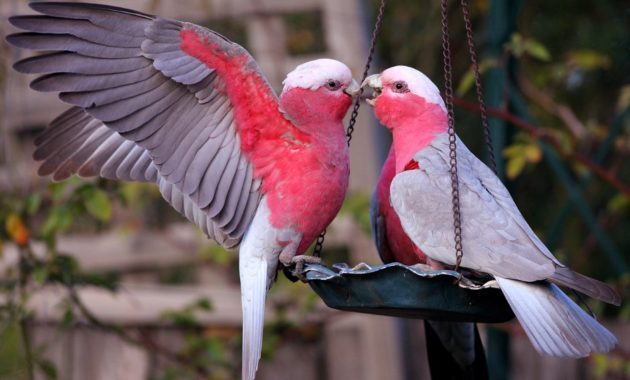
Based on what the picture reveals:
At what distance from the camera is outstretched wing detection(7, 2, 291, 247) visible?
2475 mm

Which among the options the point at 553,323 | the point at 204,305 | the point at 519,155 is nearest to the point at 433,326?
the point at 553,323

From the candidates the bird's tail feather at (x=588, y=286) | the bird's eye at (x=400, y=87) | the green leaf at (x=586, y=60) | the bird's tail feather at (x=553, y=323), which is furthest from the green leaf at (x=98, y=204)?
the green leaf at (x=586, y=60)

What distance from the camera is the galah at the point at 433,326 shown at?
287 centimetres

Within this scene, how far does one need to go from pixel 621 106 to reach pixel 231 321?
6.96 feet

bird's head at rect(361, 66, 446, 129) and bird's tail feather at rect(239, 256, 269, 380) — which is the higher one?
bird's head at rect(361, 66, 446, 129)

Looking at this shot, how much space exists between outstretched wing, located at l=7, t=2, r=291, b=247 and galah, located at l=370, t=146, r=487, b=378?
1.37ft

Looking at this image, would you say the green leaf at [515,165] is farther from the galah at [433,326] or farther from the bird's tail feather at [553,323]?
the bird's tail feather at [553,323]

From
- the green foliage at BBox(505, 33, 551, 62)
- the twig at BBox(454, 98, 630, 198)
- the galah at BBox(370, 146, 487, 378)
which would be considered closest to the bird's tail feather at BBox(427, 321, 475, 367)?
the galah at BBox(370, 146, 487, 378)

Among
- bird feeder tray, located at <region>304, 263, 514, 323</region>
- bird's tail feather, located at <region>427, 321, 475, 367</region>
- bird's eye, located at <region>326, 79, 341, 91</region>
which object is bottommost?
bird's tail feather, located at <region>427, 321, 475, 367</region>

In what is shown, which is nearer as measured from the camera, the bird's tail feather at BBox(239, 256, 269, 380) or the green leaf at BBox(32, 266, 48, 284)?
the bird's tail feather at BBox(239, 256, 269, 380)

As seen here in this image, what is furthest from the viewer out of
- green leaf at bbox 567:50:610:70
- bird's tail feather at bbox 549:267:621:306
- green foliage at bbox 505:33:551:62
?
green leaf at bbox 567:50:610:70

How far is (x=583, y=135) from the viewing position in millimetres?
4516

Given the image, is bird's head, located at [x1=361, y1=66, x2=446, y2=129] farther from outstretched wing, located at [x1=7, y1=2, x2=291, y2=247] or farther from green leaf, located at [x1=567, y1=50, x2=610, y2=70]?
green leaf, located at [x1=567, y1=50, x2=610, y2=70]

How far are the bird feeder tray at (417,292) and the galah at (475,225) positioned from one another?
0.07 metres
